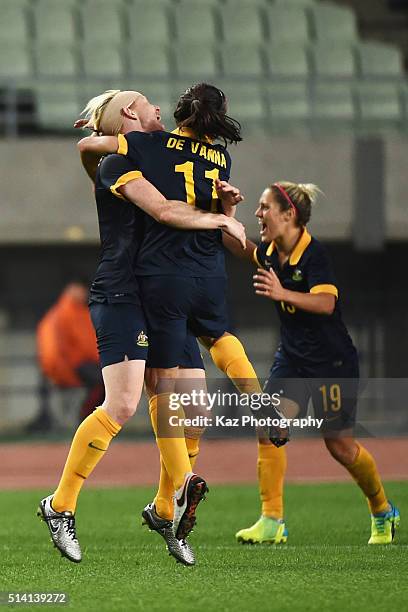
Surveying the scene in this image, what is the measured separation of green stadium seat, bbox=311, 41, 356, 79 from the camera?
18.9 meters

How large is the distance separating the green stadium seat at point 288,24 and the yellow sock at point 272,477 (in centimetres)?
1275

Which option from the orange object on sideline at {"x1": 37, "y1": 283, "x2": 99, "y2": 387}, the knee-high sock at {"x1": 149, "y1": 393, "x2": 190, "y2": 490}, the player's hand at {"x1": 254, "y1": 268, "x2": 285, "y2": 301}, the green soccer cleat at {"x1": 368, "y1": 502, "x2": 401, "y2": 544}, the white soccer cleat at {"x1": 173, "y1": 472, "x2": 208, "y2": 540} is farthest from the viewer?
the orange object on sideline at {"x1": 37, "y1": 283, "x2": 99, "y2": 387}

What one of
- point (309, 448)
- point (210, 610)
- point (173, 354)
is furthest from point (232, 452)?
point (210, 610)

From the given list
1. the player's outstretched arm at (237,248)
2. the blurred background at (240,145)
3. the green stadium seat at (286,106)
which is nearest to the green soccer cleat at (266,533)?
the player's outstretched arm at (237,248)

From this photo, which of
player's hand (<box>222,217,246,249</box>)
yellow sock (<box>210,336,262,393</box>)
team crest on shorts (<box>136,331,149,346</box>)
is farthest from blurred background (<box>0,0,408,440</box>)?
team crest on shorts (<box>136,331,149,346</box>)

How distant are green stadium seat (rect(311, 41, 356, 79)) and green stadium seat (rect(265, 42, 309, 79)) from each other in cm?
15

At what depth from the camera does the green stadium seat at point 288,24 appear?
62.4ft

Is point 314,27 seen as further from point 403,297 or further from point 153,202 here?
point 153,202

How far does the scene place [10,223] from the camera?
17047 millimetres

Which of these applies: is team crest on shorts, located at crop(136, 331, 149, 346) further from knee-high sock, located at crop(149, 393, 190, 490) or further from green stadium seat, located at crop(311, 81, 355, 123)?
green stadium seat, located at crop(311, 81, 355, 123)

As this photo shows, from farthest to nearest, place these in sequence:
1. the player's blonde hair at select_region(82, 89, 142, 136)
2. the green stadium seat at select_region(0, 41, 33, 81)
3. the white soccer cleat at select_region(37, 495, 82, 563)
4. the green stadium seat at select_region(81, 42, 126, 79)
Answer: the green stadium seat at select_region(81, 42, 126, 79) → the green stadium seat at select_region(0, 41, 33, 81) → the player's blonde hair at select_region(82, 89, 142, 136) → the white soccer cleat at select_region(37, 495, 82, 563)

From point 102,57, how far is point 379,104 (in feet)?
12.7

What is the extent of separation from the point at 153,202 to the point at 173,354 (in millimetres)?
675

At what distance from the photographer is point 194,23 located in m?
19.0
